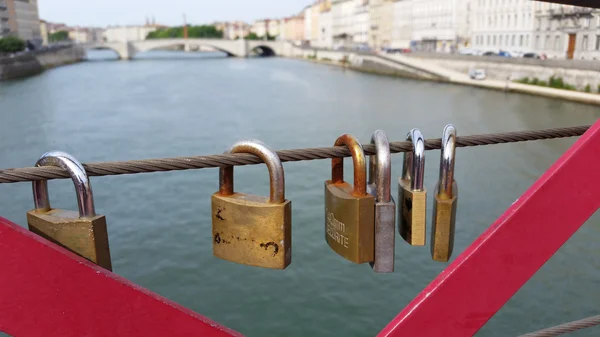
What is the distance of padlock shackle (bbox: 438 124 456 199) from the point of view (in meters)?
0.91

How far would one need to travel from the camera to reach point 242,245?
0.88m

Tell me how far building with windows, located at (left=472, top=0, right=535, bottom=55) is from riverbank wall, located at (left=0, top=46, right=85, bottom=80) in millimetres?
22870

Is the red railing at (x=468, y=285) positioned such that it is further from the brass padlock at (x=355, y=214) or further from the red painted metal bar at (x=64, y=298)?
the brass padlock at (x=355, y=214)

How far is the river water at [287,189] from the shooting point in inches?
209

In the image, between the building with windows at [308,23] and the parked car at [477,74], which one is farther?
the building with windows at [308,23]

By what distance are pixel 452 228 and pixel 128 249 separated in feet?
19.6

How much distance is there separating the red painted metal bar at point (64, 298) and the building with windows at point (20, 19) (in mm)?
45926

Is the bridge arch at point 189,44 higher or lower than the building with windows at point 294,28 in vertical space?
lower

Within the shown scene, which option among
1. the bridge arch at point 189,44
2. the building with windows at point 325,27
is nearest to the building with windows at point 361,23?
the building with windows at point 325,27

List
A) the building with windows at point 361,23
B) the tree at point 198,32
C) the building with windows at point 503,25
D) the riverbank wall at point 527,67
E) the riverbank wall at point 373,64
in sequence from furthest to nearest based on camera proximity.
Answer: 1. the tree at point 198,32
2. the building with windows at point 361,23
3. the riverbank wall at point 373,64
4. the building with windows at point 503,25
5. the riverbank wall at point 527,67

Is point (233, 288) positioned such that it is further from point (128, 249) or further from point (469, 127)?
point (469, 127)

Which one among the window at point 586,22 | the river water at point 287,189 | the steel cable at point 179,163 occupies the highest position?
the window at point 586,22

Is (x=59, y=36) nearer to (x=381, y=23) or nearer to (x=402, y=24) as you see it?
(x=381, y=23)

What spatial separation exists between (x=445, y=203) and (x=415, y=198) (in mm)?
48
